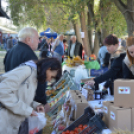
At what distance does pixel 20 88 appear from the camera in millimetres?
1780

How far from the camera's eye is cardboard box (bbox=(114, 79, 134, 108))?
218 centimetres

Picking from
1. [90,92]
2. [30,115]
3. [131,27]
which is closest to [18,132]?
[30,115]

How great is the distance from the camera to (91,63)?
593cm

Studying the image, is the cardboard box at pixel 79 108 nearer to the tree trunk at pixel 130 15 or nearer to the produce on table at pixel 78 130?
the produce on table at pixel 78 130

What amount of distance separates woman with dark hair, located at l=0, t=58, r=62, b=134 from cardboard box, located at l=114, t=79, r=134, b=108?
686 millimetres

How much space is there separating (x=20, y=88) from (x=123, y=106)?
1.12m

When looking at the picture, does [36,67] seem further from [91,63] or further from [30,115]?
[91,63]

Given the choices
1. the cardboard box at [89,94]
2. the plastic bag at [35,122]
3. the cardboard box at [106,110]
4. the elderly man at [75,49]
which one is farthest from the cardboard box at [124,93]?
the elderly man at [75,49]

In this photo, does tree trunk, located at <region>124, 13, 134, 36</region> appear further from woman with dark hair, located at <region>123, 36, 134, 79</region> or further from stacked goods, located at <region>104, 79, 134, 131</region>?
stacked goods, located at <region>104, 79, 134, 131</region>

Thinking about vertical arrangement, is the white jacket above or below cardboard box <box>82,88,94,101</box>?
above

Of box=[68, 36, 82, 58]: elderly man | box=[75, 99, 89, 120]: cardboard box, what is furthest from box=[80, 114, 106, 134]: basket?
box=[68, 36, 82, 58]: elderly man

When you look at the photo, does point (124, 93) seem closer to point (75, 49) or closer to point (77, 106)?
point (77, 106)

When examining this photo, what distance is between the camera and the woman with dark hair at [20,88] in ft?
5.57

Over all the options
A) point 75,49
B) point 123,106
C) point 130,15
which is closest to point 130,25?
point 130,15
